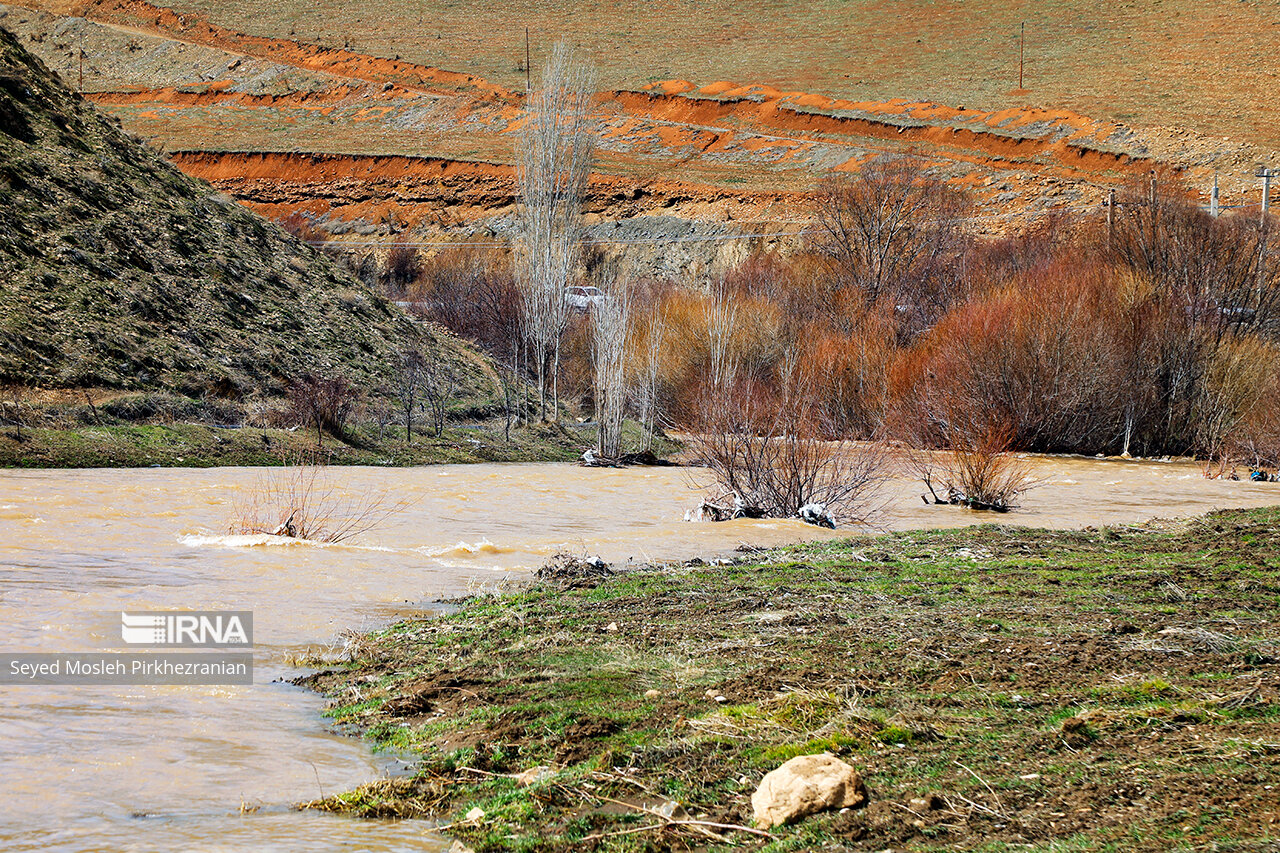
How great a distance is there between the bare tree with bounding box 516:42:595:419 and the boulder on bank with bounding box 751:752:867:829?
2614 cm

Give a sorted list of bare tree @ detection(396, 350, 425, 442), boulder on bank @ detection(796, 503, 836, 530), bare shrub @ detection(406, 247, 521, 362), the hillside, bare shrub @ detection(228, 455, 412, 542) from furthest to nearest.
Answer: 1. bare shrub @ detection(406, 247, 521, 362)
2. bare tree @ detection(396, 350, 425, 442)
3. the hillside
4. boulder on bank @ detection(796, 503, 836, 530)
5. bare shrub @ detection(228, 455, 412, 542)

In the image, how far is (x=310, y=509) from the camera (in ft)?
53.1

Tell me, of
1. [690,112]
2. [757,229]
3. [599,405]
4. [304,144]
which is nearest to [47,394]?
[599,405]

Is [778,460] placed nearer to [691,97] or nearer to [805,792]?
[805,792]

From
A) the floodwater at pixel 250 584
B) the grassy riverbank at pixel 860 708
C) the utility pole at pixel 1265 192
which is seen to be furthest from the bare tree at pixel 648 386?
the utility pole at pixel 1265 192

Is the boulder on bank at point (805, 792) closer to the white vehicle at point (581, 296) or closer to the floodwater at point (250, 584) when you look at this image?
the floodwater at point (250, 584)

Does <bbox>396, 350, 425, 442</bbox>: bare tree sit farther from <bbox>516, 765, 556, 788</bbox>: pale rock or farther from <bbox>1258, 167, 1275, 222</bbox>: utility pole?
<bbox>1258, 167, 1275, 222</bbox>: utility pole

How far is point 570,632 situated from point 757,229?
44.6 m

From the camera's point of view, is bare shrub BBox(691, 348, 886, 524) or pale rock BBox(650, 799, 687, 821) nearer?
pale rock BBox(650, 799, 687, 821)

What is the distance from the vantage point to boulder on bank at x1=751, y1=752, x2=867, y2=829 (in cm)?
486

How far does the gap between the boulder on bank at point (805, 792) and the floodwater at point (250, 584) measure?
1.43m

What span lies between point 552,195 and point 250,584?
2368 cm

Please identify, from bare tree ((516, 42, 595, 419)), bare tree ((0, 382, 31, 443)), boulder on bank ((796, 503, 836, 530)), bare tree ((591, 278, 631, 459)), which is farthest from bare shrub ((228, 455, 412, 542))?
bare tree ((516, 42, 595, 419))

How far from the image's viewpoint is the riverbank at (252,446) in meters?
19.3
